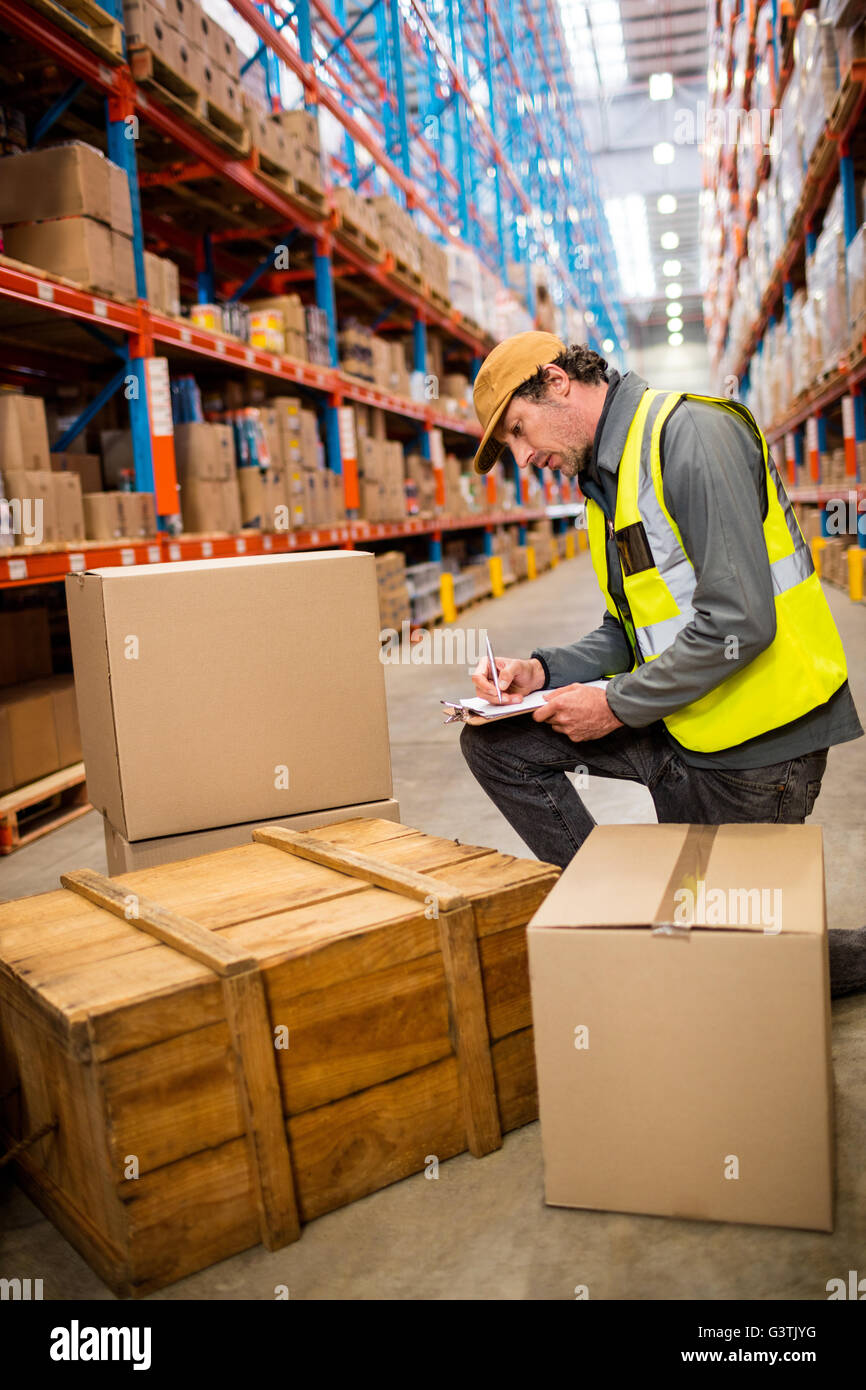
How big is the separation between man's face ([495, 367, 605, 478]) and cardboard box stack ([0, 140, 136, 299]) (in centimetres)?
274

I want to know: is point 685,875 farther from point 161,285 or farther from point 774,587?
point 161,285

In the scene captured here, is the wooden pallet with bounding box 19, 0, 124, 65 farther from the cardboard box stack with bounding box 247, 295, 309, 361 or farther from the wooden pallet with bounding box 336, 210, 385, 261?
the wooden pallet with bounding box 336, 210, 385, 261

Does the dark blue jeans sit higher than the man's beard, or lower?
lower

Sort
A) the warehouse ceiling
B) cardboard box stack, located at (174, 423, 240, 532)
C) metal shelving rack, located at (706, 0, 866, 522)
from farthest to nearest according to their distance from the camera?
the warehouse ceiling → metal shelving rack, located at (706, 0, 866, 522) → cardboard box stack, located at (174, 423, 240, 532)

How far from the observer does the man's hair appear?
2.18m

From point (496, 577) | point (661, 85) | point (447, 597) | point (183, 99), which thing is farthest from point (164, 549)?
point (661, 85)

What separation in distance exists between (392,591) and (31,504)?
478cm

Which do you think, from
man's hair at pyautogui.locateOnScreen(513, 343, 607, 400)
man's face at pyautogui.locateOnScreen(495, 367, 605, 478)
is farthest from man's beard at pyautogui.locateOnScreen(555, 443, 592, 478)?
man's hair at pyautogui.locateOnScreen(513, 343, 607, 400)

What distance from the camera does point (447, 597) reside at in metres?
10.3

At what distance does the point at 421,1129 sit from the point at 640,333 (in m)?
46.4

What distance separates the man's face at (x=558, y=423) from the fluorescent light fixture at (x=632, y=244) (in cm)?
3549

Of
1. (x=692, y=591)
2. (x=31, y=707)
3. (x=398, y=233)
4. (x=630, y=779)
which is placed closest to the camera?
(x=692, y=591)
